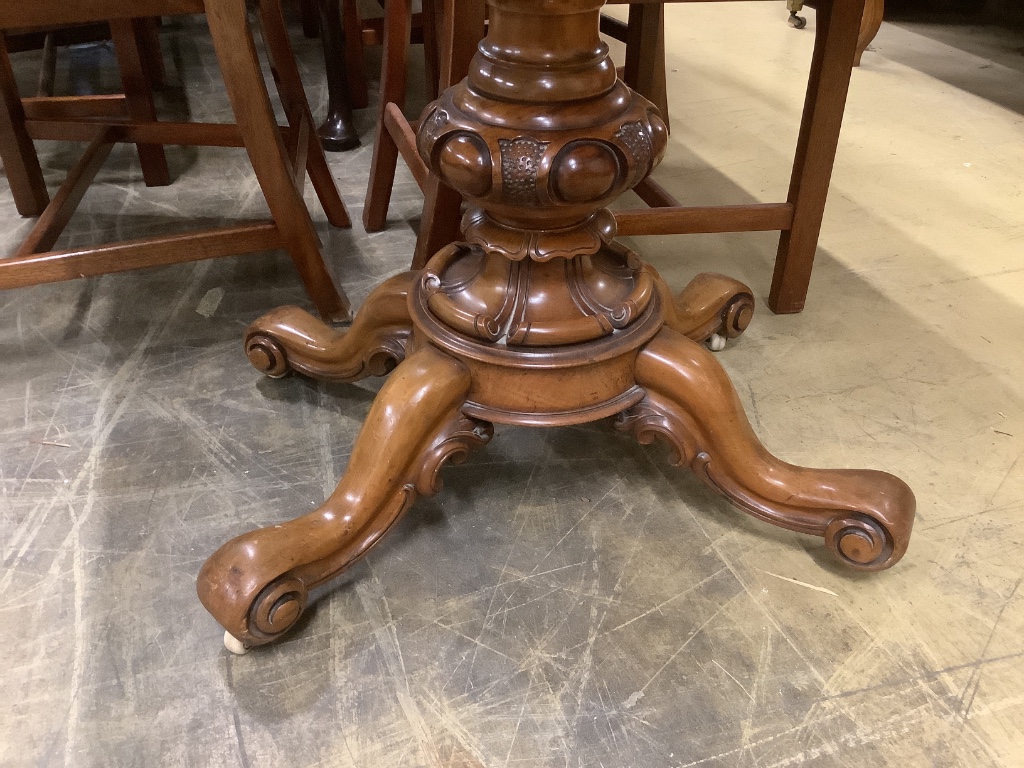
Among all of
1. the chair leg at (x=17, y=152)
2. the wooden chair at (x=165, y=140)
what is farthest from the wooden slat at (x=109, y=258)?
the chair leg at (x=17, y=152)

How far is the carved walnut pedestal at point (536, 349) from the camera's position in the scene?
73 centimetres

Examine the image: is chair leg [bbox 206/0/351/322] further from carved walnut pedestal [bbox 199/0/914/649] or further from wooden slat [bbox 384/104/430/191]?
carved walnut pedestal [bbox 199/0/914/649]

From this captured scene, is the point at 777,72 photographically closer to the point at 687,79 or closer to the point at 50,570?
the point at 687,79

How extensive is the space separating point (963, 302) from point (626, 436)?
2.44 ft

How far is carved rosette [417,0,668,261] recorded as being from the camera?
723 mm

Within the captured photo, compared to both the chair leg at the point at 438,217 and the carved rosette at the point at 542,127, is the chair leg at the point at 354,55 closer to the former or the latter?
the chair leg at the point at 438,217

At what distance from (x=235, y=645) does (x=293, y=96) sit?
3.76 ft

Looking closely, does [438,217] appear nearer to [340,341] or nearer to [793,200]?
[340,341]

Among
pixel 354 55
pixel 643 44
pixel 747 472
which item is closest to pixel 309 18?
pixel 354 55

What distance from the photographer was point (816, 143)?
121 cm

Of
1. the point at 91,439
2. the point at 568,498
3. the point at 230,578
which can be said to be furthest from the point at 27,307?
the point at 568,498

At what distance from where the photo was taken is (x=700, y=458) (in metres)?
0.86

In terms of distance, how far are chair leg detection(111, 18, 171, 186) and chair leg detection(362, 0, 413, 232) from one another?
1.80ft

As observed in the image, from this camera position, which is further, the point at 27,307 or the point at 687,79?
the point at 687,79
